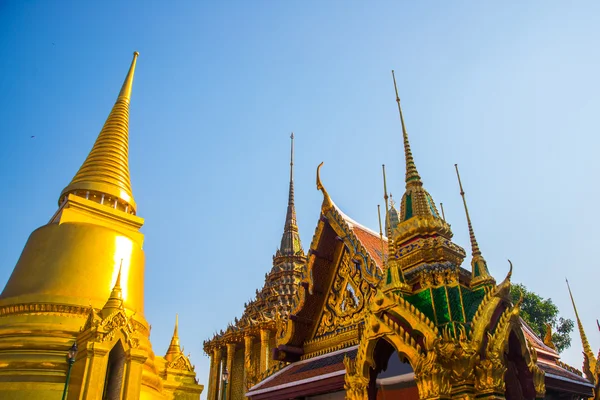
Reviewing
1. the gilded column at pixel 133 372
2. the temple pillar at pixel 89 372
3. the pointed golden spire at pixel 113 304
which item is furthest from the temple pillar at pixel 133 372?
the pointed golden spire at pixel 113 304

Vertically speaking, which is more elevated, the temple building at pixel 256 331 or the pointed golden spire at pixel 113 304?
the temple building at pixel 256 331

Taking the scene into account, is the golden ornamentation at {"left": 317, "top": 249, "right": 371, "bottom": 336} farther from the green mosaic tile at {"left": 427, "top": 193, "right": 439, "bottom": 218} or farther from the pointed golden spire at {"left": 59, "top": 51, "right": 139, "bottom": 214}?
the pointed golden spire at {"left": 59, "top": 51, "right": 139, "bottom": 214}

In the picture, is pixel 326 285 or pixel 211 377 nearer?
pixel 326 285

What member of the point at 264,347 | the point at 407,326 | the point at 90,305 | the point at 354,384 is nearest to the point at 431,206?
the point at 407,326

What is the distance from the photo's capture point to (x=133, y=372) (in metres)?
14.3

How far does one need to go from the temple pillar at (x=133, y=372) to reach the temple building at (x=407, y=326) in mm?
→ 7687

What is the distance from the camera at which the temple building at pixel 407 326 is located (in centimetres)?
414

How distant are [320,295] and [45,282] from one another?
14787 millimetres

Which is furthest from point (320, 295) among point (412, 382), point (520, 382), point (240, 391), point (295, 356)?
point (240, 391)

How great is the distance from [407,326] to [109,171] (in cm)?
2165

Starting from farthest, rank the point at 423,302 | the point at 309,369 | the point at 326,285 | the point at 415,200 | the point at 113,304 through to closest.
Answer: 1. the point at 113,304
2. the point at 326,285
3. the point at 309,369
4. the point at 415,200
5. the point at 423,302

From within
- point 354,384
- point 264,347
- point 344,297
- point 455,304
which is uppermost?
point 264,347

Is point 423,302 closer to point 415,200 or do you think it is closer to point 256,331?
point 415,200

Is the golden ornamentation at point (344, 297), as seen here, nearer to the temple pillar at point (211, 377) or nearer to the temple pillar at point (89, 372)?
the temple pillar at point (89, 372)
